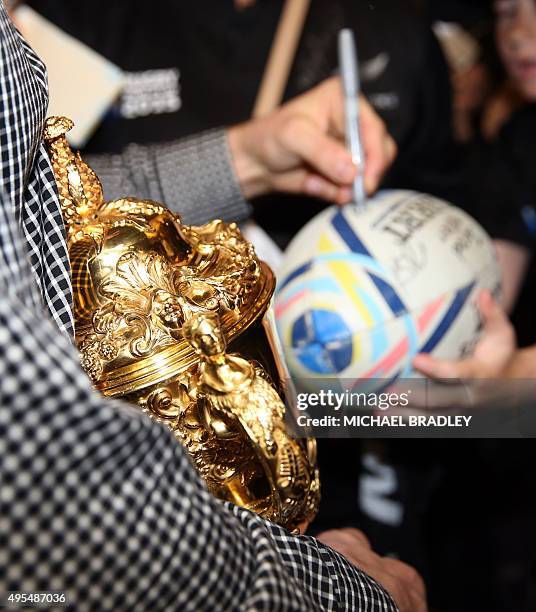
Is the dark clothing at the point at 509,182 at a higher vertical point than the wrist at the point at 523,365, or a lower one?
higher

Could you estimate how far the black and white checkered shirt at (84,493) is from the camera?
36 centimetres

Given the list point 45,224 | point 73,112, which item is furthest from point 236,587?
point 73,112

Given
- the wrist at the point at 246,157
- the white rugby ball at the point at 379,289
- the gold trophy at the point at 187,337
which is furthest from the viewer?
the wrist at the point at 246,157

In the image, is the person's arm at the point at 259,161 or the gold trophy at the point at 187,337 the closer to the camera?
the gold trophy at the point at 187,337

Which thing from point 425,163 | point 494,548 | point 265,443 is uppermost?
point 265,443

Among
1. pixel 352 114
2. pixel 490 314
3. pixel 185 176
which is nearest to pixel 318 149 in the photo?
pixel 352 114

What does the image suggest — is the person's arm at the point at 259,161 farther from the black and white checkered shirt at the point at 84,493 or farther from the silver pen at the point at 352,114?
the black and white checkered shirt at the point at 84,493

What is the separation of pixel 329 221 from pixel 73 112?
0.46 m

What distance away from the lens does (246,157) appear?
47.3 inches

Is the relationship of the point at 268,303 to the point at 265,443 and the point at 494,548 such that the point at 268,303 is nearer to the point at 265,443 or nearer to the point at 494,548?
the point at 265,443

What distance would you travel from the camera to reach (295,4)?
150 cm

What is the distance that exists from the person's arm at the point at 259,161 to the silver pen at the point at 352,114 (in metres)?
0.02

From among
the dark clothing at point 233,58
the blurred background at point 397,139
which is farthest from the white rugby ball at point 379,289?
the dark clothing at point 233,58

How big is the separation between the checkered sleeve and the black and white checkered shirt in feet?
1.66
